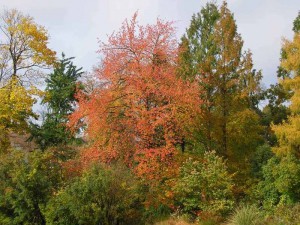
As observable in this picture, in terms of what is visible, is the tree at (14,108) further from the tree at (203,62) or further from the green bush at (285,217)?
the green bush at (285,217)

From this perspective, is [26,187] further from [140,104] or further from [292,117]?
[292,117]

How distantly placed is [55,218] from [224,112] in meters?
9.23

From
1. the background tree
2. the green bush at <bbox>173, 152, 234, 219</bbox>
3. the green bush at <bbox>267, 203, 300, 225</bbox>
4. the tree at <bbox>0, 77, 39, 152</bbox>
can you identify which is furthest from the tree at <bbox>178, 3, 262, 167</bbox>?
the tree at <bbox>0, 77, 39, 152</bbox>

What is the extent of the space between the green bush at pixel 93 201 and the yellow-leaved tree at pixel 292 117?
783 cm

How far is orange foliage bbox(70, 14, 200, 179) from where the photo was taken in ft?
55.1

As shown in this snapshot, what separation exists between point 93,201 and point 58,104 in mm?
13225

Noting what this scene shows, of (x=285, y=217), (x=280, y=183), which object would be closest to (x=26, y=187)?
(x=285, y=217)

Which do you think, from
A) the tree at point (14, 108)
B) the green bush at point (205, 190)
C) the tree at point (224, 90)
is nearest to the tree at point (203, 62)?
the tree at point (224, 90)

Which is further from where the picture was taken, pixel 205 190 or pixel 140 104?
pixel 140 104

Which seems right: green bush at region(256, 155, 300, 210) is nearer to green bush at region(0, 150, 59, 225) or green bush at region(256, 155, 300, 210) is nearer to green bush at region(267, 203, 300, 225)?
green bush at region(267, 203, 300, 225)

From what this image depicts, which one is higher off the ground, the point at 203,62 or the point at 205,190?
the point at 203,62

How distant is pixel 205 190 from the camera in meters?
15.3

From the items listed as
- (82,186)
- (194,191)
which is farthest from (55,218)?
(194,191)

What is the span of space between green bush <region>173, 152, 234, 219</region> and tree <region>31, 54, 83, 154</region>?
1024cm
